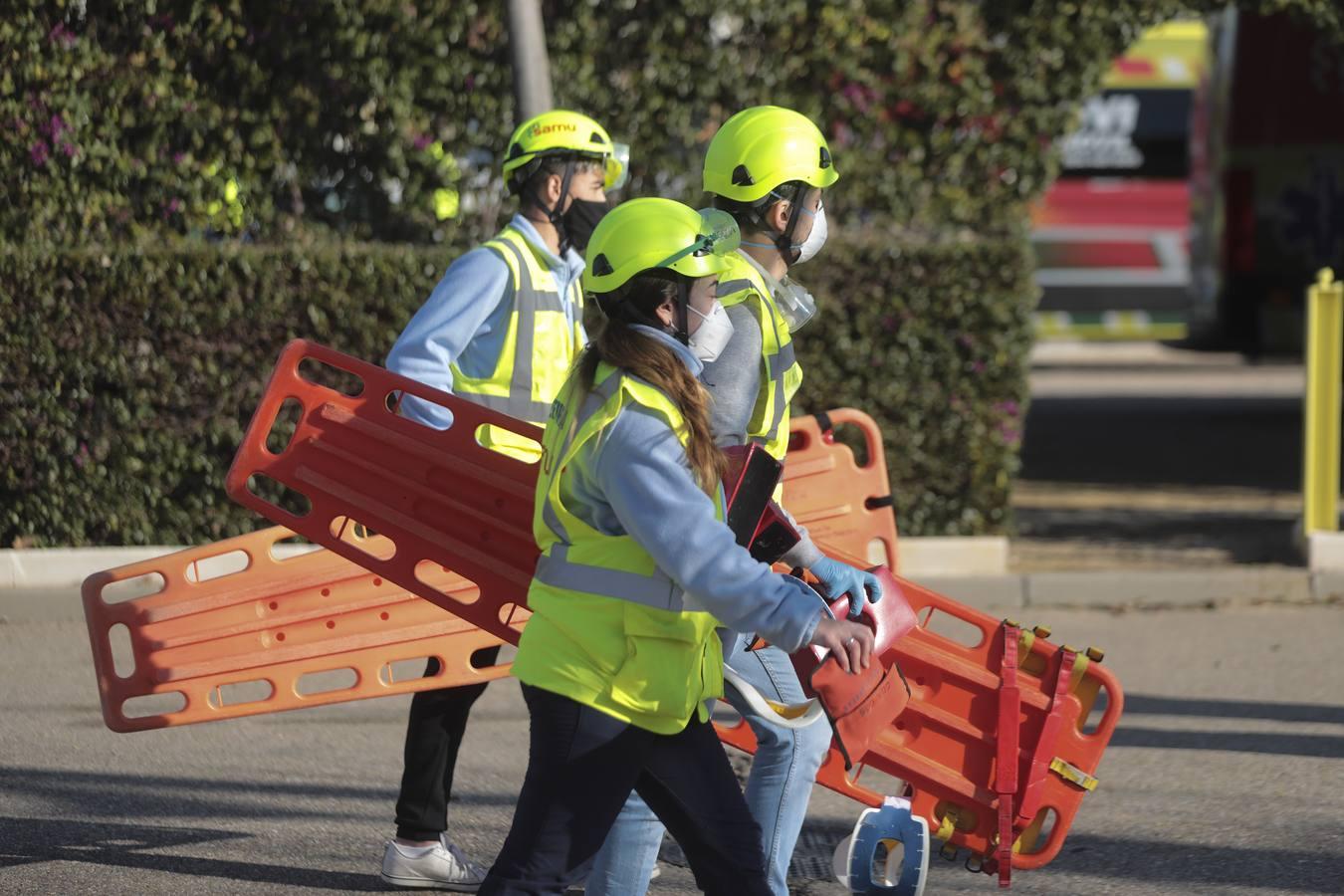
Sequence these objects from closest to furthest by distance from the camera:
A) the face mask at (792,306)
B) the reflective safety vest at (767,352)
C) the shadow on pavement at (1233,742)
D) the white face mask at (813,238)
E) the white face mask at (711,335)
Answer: the white face mask at (711,335)
the reflective safety vest at (767,352)
the face mask at (792,306)
the white face mask at (813,238)
the shadow on pavement at (1233,742)

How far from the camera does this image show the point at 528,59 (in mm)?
8609

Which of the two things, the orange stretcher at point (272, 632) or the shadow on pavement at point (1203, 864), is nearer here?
the orange stretcher at point (272, 632)

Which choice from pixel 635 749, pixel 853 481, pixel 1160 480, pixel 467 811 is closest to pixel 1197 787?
pixel 853 481

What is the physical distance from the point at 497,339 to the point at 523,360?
0.27 feet

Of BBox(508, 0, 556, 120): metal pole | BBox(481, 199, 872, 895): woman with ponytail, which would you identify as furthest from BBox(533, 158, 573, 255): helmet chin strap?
BBox(508, 0, 556, 120): metal pole

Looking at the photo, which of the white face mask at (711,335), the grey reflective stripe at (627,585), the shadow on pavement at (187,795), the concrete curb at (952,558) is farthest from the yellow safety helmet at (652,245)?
the concrete curb at (952,558)

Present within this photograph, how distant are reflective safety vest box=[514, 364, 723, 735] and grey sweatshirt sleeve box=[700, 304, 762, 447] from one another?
15.1 inches

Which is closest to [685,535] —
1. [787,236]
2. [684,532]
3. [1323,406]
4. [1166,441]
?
[684,532]

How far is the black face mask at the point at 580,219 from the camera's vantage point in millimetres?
4996

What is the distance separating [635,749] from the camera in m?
3.32

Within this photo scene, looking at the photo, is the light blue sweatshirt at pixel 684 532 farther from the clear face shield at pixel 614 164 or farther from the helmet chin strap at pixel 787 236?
the clear face shield at pixel 614 164

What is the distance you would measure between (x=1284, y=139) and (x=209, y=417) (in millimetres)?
10309

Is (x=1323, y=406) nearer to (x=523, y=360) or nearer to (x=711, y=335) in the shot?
(x=523, y=360)

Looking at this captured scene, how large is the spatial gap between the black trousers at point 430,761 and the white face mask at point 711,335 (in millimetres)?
1450
